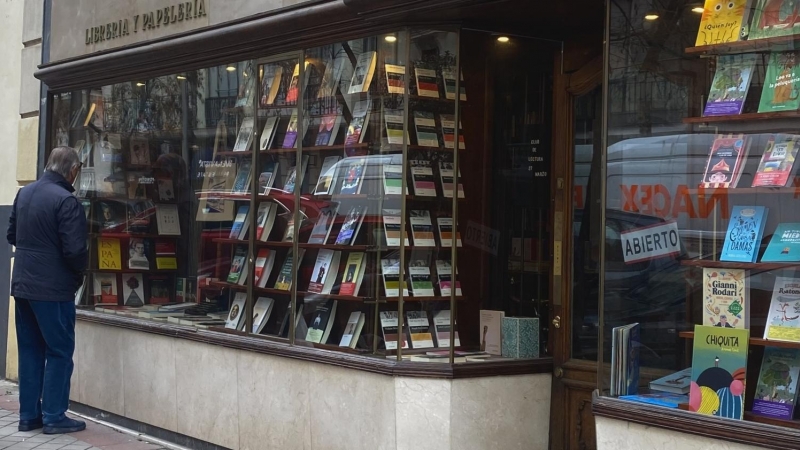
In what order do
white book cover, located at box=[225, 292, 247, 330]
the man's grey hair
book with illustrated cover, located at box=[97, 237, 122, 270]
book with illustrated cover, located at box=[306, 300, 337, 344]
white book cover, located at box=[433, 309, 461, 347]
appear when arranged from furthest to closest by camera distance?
book with illustrated cover, located at box=[97, 237, 122, 270] → the man's grey hair → white book cover, located at box=[225, 292, 247, 330] → book with illustrated cover, located at box=[306, 300, 337, 344] → white book cover, located at box=[433, 309, 461, 347]

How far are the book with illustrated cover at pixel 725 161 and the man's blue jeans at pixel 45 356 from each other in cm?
524

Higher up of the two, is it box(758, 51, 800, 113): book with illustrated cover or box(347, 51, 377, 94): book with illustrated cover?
box(347, 51, 377, 94): book with illustrated cover

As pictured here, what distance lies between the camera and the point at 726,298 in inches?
183

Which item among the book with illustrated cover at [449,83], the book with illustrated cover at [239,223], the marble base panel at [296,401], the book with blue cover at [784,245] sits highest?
the book with illustrated cover at [449,83]

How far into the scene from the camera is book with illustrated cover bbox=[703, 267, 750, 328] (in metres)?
4.58

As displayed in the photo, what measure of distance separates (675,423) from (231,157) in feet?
14.0

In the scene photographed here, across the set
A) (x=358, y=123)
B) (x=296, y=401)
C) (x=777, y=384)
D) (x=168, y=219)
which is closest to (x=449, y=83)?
(x=358, y=123)

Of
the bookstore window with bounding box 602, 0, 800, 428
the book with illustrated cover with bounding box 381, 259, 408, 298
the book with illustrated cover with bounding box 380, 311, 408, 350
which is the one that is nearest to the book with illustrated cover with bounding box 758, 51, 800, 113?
the bookstore window with bounding box 602, 0, 800, 428

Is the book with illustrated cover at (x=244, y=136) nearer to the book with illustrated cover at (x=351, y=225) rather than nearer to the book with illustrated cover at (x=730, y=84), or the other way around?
the book with illustrated cover at (x=351, y=225)

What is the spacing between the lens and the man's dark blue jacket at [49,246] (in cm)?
762

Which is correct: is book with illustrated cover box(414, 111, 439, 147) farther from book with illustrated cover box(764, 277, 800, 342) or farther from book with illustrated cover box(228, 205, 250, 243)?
book with illustrated cover box(764, 277, 800, 342)

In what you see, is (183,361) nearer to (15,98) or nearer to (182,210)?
(182,210)

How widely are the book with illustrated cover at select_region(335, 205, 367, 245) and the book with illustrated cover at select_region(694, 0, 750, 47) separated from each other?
247 cm

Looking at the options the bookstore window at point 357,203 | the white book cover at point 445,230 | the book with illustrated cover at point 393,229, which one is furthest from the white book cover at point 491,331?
the book with illustrated cover at point 393,229
